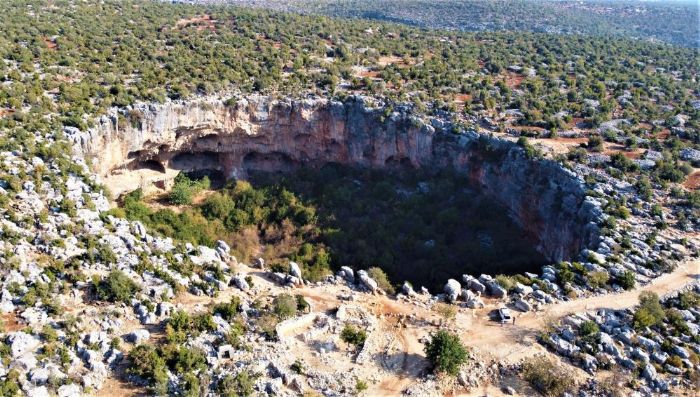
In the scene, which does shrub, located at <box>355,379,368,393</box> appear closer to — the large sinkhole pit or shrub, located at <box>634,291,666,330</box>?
shrub, located at <box>634,291,666,330</box>

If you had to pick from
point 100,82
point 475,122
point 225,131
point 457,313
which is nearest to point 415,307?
point 457,313

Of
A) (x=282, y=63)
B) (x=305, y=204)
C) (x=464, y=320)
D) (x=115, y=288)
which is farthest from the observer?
(x=282, y=63)

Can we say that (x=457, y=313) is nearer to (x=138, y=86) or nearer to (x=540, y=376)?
(x=540, y=376)

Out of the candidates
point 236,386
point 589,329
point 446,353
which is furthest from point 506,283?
point 236,386

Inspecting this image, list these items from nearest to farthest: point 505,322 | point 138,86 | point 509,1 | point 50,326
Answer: point 50,326
point 505,322
point 138,86
point 509,1

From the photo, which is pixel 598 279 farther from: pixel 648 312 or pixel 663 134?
pixel 663 134
